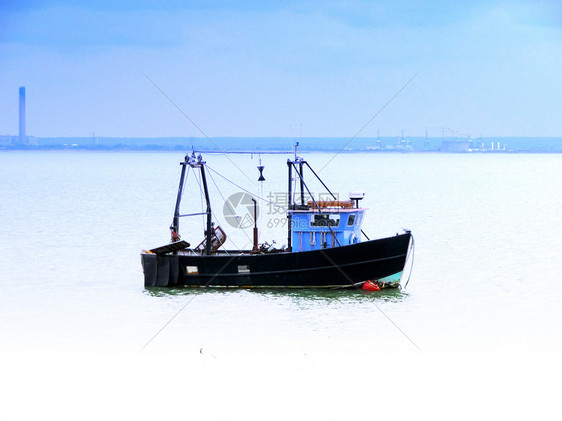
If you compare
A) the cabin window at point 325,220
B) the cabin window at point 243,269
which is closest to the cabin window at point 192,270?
the cabin window at point 243,269

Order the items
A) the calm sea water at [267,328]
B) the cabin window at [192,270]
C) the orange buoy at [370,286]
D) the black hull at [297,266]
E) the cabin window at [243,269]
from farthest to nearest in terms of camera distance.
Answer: the cabin window at [192,270]
the cabin window at [243,269]
the orange buoy at [370,286]
the black hull at [297,266]
the calm sea water at [267,328]

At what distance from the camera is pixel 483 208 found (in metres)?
93.4

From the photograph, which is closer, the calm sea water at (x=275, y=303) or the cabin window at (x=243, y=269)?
the calm sea water at (x=275, y=303)

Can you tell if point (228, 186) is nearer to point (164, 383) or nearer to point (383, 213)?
point (383, 213)

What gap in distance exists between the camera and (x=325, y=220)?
3609cm

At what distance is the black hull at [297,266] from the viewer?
3531 centimetres

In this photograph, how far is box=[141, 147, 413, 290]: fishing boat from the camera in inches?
1394

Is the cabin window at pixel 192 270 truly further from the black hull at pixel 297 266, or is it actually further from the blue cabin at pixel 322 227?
the blue cabin at pixel 322 227

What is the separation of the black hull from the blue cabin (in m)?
0.89

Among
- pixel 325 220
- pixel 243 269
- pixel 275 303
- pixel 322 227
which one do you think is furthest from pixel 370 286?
pixel 243 269

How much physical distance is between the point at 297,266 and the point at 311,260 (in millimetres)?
605

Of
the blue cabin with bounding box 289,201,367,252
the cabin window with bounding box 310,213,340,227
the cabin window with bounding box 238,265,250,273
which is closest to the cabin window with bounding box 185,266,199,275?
the cabin window with bounding box 238,265,250,273

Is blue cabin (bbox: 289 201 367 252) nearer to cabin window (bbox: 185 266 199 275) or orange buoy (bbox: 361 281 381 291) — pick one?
orange buoy (bbox: 361 281 381 291)

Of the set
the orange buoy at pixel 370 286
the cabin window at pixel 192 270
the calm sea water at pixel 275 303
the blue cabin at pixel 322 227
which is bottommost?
the calm sea water at pixel 275 303
